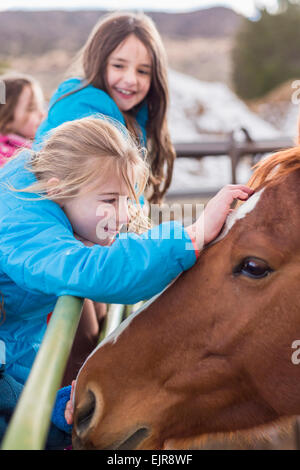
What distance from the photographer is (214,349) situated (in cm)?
129

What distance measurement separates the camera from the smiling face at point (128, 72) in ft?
7.65

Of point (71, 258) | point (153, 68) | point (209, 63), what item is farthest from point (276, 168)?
point (209, 63)

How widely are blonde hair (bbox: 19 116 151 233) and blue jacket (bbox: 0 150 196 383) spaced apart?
7 cm

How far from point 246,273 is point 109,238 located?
0.49m

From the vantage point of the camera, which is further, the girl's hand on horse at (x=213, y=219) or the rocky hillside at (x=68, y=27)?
the rocky hillside at (x=68, y=27)

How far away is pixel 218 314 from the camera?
1.28m

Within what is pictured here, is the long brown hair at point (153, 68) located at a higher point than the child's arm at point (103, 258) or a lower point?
higher

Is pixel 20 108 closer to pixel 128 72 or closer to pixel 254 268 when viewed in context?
pixel 128 72

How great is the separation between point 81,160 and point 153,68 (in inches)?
43.9

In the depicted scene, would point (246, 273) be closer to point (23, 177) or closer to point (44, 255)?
point (44, 255)

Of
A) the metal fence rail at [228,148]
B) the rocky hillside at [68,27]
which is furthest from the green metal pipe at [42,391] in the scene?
the rocky hillside at [68,27]

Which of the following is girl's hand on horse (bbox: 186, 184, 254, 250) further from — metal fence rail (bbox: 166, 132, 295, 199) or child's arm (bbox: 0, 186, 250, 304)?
metal fence rail (bbox: 166, 132, 295, 199)

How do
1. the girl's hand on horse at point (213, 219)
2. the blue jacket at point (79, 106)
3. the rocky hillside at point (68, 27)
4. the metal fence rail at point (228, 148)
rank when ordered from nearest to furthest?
the girl's hand on horse at point (213, 219) < the blue jacket at point (79, 106) < the metal fence rail at point (228, 148) < the rocky hillside at point (68, 27)

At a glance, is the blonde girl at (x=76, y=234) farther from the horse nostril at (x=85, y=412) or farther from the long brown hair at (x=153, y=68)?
the long brown hair at (x=153, y=68)
